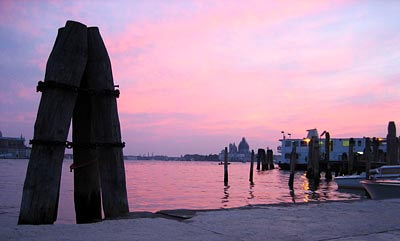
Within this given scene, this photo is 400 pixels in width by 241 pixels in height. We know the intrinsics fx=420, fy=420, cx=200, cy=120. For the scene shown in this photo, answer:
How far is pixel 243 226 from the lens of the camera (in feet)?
19.3

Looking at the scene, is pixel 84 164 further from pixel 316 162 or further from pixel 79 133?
pixel 316 162

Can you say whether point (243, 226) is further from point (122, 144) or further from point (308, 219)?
point (122, 144)

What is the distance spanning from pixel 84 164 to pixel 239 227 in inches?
110

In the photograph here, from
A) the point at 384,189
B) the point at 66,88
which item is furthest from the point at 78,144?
the point at 384,189

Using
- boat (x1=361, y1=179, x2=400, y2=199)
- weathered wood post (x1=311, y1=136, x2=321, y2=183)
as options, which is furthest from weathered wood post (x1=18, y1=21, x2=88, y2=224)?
weathered wood post (x1=311, y1=136, x2=321, y2=183)

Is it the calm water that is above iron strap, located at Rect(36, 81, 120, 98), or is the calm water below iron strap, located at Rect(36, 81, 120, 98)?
below

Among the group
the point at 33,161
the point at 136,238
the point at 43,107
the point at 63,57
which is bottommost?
the point at 136,238

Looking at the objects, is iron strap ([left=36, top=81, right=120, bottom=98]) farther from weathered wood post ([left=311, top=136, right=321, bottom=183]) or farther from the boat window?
weathered wood post ([left=311, top=136, right=321, bottom=183])

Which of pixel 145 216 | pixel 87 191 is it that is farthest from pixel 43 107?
pixel 145 216

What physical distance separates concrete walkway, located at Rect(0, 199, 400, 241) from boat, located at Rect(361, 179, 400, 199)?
32.7 feet

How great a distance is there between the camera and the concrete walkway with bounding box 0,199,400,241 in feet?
16.4

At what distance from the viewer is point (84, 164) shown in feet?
22.7

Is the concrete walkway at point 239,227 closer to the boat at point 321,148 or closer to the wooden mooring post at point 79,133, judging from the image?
the wooden mooring post at point 79,133

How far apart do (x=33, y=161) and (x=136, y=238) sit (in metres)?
2.14
